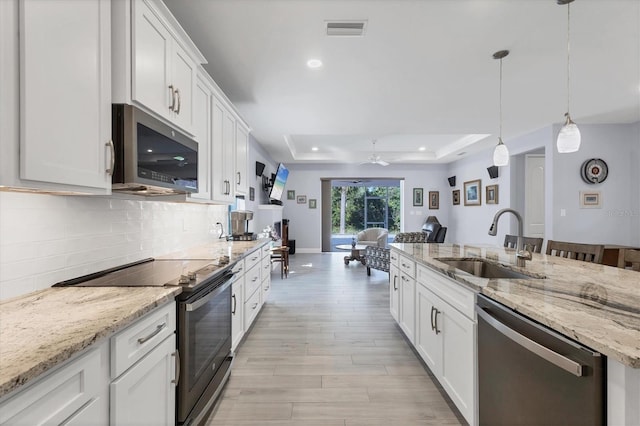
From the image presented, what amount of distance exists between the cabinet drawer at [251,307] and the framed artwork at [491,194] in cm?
569

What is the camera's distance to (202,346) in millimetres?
1627

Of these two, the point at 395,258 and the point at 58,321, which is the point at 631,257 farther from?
the point at 58,321

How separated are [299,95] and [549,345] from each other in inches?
132

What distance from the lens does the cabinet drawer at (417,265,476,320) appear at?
1.51 metres

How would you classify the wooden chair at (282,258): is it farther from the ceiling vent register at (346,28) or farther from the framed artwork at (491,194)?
the framed artwork at (491,194)

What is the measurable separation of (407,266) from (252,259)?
1.48 m

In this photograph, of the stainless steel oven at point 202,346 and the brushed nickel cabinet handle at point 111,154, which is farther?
the stainless steel oven at point 202,346

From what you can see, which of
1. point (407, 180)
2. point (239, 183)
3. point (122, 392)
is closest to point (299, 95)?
point (239, 183)

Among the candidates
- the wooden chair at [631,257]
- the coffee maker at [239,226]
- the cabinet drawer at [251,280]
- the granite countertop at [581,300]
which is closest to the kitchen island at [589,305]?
the granite countertop at [581,300]

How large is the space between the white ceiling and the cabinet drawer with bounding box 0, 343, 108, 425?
2161 millimetres

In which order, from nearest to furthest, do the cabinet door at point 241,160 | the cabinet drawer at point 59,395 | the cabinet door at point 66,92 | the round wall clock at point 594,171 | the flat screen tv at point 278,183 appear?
1. the cabinet drawer at point 59,395
2. the cabinet door at point 66,92
3. the cabinet door at point 241,160
4. the round wall clock at point 594,171
5. the flat screen tv at point 278,183

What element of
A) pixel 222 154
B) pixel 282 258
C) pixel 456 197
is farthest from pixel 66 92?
pixel 456 197

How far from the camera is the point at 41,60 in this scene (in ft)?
3.22

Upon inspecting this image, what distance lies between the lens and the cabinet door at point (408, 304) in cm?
242
